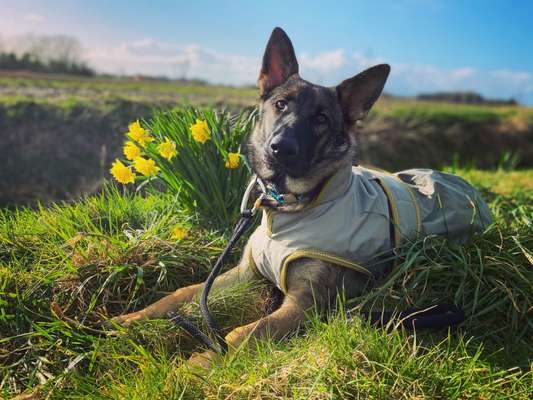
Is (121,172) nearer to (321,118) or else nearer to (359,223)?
(321,118)

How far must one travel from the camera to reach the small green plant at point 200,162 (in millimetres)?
3441

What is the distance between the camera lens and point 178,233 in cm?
326

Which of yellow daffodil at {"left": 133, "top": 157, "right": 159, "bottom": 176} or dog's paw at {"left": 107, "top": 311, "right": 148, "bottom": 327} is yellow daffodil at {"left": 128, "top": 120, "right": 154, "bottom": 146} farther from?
dog's paw at {"left": 107, "top": 311, "right": 148, "bottom": 327}

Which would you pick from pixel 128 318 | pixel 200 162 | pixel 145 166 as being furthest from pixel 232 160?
pixel 128 318

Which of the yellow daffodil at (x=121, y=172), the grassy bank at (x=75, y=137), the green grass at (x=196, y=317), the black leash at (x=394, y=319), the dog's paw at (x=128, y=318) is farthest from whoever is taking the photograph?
the grassy bank at (x=75, y=137)

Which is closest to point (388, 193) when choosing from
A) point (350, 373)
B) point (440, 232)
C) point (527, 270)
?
point (440, 232)

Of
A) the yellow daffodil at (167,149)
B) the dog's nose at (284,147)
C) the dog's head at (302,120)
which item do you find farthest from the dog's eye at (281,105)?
the yellow daffodil at (167,149)

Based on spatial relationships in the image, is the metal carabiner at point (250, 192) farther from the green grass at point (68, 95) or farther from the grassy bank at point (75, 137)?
the green grass at point (68, 95)

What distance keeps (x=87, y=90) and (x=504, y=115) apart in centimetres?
1012

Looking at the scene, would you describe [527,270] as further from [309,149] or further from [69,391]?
[69,391]

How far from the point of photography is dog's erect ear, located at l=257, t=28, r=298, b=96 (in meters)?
2.94

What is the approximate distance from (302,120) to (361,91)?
1.43 ft

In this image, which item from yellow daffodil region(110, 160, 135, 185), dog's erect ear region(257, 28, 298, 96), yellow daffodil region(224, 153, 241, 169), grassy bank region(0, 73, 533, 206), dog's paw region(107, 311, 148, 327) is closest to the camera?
dog's paw region(107, 311, 148, 327)

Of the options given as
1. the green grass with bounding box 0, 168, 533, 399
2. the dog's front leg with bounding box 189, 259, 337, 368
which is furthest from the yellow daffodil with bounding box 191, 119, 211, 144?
the dog's front leg with bounding box 189, 259, 337, 368
